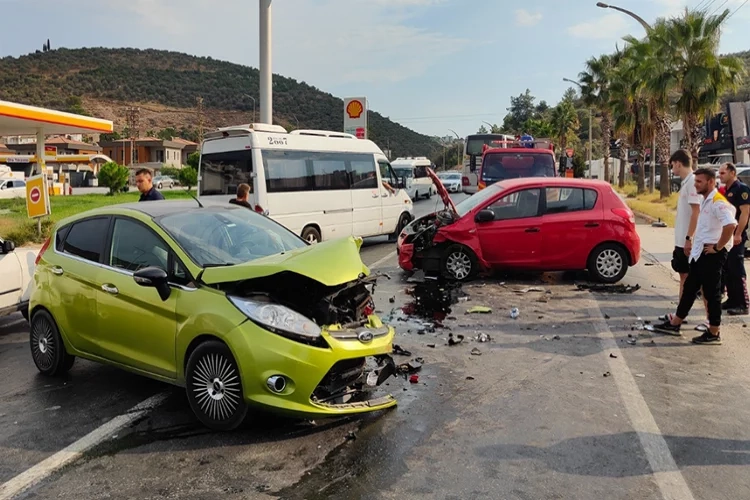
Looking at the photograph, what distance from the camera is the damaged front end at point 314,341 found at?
4285mm

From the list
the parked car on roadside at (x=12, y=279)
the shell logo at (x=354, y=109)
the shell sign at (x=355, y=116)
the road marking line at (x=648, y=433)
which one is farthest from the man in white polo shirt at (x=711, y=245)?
the shell logo at (x=354, y=109)

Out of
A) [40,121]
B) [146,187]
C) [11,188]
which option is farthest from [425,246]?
[11,188]

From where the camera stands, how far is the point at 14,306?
25.4 ft

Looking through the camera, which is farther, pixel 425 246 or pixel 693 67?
pixel 693 67

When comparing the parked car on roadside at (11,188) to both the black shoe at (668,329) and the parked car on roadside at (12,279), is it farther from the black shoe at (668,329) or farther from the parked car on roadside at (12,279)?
the black shoe at (668,329)

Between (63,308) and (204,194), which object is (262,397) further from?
(204,194)

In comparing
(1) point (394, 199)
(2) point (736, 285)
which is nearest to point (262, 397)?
(2) point (736, 285)

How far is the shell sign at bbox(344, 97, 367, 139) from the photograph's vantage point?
23.5m

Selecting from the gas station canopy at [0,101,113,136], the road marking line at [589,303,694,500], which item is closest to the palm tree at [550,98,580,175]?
the gas station canopy at [0,101,113,136]

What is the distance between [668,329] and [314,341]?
491cm

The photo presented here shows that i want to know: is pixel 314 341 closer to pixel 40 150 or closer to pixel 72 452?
pixel 72 452

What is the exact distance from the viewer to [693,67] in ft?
86.1

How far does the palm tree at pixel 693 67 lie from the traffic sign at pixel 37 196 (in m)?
24.0

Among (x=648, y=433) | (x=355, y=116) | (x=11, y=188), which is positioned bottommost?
(x=648, y=433)
